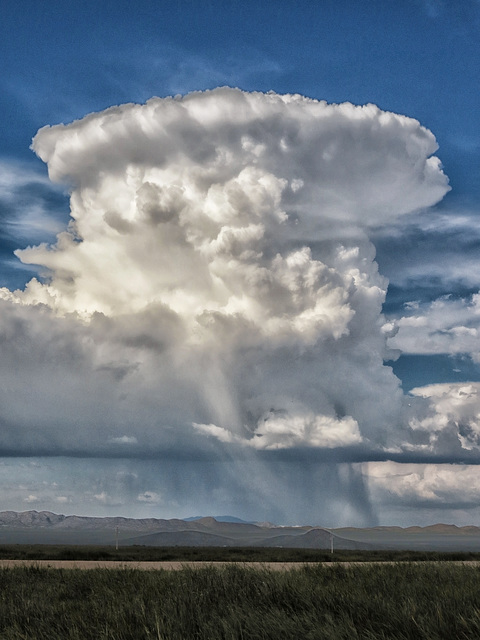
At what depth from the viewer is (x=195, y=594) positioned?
13.4 m

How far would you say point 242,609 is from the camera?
11.2 meters

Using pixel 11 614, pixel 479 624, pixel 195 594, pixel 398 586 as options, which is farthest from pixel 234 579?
pixel 479 624

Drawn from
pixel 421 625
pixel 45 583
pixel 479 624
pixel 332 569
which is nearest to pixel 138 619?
pixel 421 625

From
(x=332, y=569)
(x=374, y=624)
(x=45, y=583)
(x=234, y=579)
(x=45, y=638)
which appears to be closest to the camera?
(x=374, y=624)

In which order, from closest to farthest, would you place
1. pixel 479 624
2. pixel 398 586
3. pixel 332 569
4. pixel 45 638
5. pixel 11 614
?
1. pixel 479 624
2. pixel 45 638
3. pixel 11 614
4. pixel 398 586
5. pixel 332 569

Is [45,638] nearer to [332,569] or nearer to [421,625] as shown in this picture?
[421,625]

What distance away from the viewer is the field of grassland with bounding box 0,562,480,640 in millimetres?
9336

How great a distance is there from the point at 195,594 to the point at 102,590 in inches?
154

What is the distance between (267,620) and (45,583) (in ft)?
Result: 36.9

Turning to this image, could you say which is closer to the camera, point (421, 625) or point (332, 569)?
point (421, 625)

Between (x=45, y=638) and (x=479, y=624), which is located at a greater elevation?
(x=479, y=624)

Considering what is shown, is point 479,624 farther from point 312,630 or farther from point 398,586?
point 398,586

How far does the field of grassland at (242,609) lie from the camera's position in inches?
368

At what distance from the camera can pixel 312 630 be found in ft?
30.1
